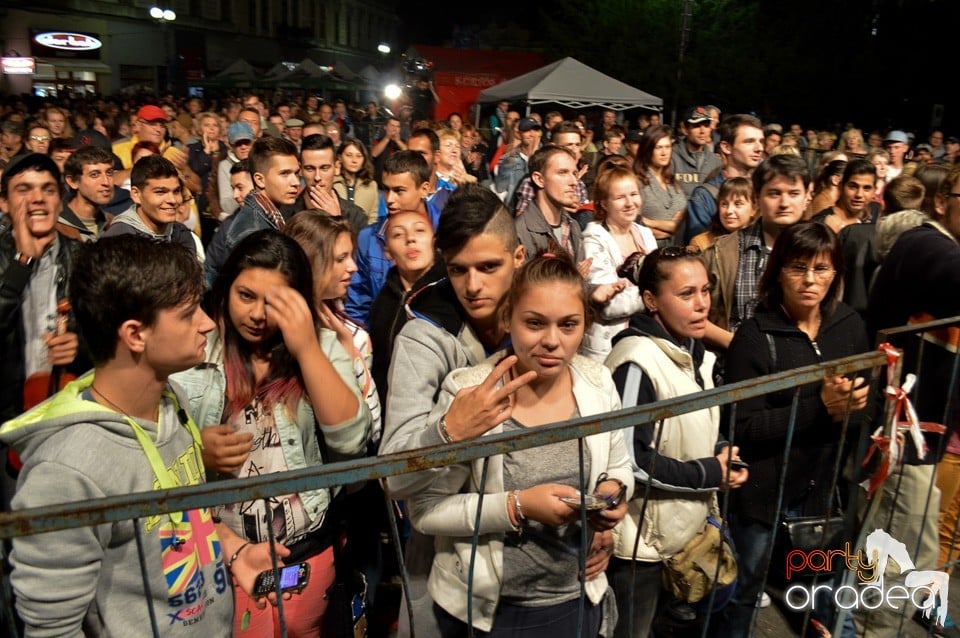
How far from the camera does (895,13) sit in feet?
86.9

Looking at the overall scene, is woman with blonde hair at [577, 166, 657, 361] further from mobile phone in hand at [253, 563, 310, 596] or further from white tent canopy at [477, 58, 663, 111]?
white tent canopy at [477, 58, 663, 111]

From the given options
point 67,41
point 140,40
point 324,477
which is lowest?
point 324,477

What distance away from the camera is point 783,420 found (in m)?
3.14

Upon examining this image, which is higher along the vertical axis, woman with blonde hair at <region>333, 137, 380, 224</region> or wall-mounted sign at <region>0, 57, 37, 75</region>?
wall-mounted sign at <region>0, 57, 37, 75</region>

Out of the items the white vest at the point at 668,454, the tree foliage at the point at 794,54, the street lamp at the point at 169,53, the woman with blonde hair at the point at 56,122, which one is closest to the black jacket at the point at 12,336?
the white vest at the point at 668,454

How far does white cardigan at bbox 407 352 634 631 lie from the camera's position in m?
2.22

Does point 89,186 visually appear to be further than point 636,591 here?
Yes

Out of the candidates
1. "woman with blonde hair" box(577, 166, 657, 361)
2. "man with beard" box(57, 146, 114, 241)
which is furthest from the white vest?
"man with beard" box(57, 146, 114, 241)

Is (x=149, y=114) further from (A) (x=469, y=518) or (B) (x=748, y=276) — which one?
(A) (x=469, y=518)

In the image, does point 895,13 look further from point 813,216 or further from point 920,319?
point 920,319

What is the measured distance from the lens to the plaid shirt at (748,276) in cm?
450

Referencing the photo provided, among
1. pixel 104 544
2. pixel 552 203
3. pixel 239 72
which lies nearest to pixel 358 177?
pixel 552 203

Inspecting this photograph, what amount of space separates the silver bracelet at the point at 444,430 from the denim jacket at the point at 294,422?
551mm

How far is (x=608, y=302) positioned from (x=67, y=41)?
1551 inches
